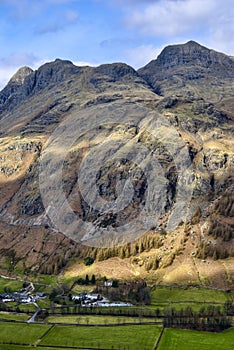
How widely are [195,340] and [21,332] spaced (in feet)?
235

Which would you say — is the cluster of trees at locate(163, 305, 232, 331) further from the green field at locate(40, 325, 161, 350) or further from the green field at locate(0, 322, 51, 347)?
the green field at locate(0, 322, 51, 347)

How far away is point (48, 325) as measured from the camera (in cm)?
19650

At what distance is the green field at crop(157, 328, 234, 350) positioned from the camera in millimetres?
170125

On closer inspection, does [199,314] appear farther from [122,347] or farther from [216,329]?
[122,347]

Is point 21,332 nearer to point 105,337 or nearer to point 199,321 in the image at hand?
point 105,337

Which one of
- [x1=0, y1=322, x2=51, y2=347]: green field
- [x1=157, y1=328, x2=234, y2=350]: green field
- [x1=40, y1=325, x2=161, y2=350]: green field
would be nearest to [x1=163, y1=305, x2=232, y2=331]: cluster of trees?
[x1=157, y1=328, x2=234, y2=350]: green field

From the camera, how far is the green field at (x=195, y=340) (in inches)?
6698

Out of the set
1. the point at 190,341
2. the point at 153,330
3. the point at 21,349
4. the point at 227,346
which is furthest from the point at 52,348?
the point at 227,346

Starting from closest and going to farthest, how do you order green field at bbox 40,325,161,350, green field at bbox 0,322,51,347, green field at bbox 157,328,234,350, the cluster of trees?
green field at bbox 157,328,234,350, green field at bbox 40,325,161,350, green field at bbox 0,322,51,347, the cluster of trees

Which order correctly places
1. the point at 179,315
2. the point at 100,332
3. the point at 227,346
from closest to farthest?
the point at 227,346
the point at 100,332
the point at 179,315

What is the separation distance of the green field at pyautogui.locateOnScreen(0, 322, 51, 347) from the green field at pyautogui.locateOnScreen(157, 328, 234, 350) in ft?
168

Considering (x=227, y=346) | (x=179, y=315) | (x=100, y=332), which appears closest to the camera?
(x=227, y=346)

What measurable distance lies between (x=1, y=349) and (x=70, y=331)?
94.3 feet

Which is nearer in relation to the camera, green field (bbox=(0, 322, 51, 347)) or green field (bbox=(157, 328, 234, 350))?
green field (bbox=(157, 328, 234, 350))
